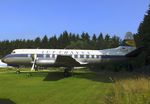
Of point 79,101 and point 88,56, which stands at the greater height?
point 88,56

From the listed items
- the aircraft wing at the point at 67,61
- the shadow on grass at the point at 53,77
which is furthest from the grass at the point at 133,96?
the aircraft wing at the point at 67,61

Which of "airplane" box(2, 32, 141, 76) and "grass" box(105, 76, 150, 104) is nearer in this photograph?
"grass" box(105, 76, 150, 104)

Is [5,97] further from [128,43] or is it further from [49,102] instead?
[128,43]

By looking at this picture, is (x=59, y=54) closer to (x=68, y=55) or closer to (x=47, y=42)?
(x=68, y=55)

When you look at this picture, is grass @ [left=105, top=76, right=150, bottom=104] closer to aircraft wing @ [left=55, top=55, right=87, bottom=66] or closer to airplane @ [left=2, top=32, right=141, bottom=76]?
aircraft wing @ [left=55, top=55, right=87, bottom=66]

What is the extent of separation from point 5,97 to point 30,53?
20070 mm

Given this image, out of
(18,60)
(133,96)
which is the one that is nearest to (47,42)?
(18,60)

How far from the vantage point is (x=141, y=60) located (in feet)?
182

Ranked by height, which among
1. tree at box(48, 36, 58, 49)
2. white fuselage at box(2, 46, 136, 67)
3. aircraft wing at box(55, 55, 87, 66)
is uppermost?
tree at box(48, 36, 58, 49)

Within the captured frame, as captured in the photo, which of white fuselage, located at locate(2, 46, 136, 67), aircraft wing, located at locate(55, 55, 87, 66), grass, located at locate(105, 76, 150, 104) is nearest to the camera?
grass, located at locate(105, 76, 150, 104)

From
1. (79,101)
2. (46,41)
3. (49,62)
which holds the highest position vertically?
(46,41)

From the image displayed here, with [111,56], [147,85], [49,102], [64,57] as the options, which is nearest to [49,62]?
[64,57]

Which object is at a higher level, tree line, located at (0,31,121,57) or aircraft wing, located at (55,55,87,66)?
tree line, located at (0,31,121,57)

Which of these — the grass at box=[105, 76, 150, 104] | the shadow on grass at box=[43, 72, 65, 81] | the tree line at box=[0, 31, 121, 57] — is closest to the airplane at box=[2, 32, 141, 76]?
the shadow on grass at box=[43, 72, 65, 81]
